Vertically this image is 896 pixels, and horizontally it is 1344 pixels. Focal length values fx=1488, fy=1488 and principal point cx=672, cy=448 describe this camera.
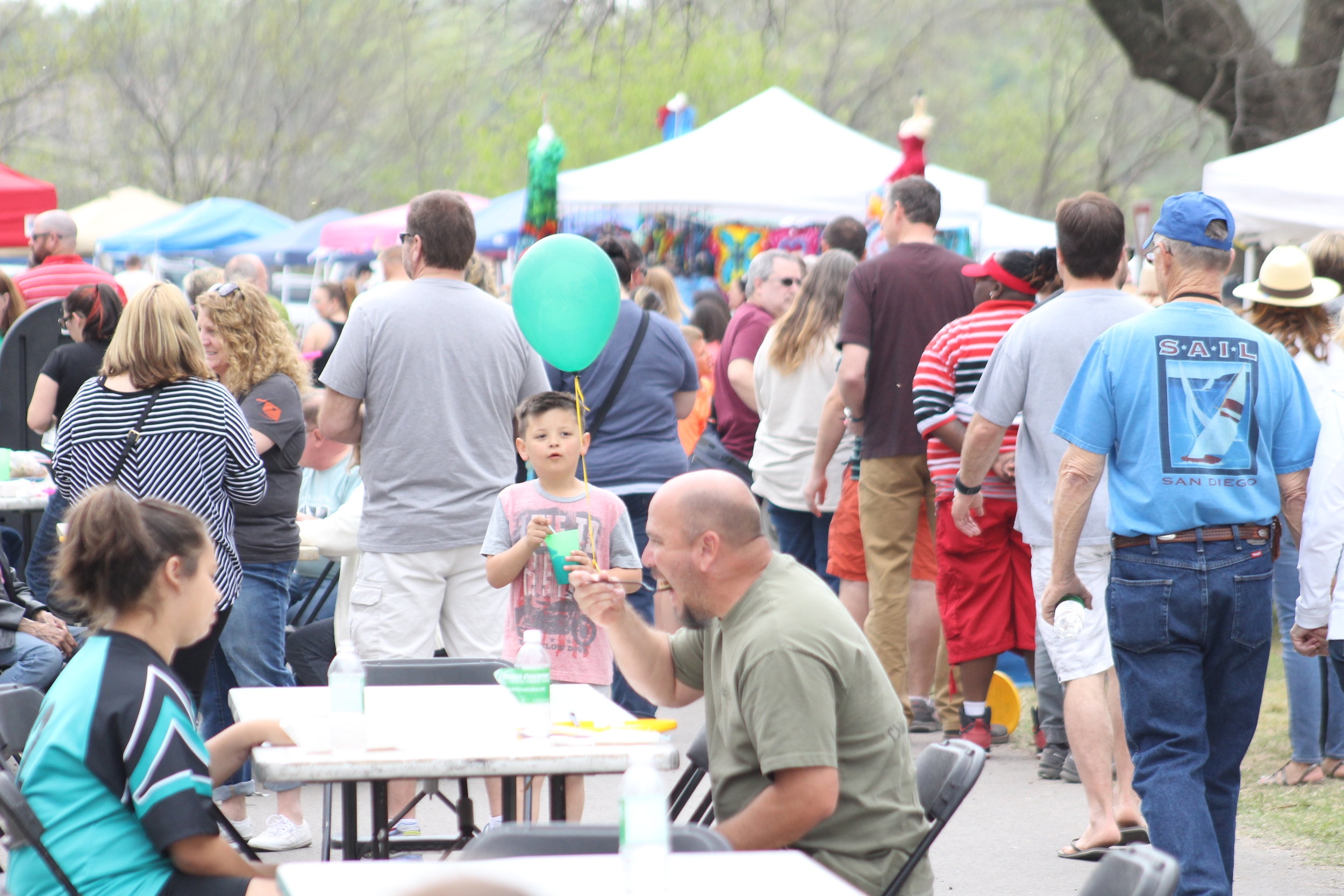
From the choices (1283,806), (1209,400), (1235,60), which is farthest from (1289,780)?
(1235,60)

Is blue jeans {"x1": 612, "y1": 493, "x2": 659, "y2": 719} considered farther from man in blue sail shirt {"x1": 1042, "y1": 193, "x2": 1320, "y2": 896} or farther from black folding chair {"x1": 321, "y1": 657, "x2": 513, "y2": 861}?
man in blue sail shirt {"x1": 1042, "y1": 193, "x2": 1320, "y2": 896}

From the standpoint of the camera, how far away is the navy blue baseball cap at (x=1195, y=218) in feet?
12.9

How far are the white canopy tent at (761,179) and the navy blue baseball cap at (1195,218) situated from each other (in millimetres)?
6119

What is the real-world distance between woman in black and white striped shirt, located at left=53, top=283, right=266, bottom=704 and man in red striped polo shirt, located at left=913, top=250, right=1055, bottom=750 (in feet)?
8.96

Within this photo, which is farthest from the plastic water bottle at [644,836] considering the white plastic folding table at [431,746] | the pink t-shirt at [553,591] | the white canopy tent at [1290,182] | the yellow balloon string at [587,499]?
the white canopy tent at [1290,182]

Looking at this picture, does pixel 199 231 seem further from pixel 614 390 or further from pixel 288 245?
pixel 614 390

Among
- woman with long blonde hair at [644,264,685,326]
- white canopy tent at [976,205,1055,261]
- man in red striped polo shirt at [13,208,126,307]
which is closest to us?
man in red striped polo shirt at [13,208,126,307]

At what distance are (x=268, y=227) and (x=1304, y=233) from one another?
19477 millimetres

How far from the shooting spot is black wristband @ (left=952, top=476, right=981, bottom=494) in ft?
17.9

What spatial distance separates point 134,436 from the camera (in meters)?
4.68

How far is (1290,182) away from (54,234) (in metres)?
6.79

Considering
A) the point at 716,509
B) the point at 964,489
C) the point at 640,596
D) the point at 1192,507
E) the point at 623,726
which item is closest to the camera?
Result: the point at 716,509

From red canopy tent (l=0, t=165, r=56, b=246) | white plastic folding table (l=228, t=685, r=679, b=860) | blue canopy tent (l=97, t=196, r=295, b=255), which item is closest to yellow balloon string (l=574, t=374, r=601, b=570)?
white plastic folding table (l=228, t=685, r=679, b=860)

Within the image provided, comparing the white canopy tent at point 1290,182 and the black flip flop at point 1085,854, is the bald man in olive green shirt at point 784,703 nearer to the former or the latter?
the black flip flop at point 1085,854
